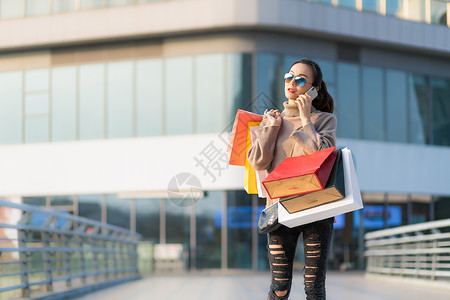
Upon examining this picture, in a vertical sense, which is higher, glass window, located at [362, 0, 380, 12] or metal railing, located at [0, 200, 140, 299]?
glass window, located at [362, 0, 380, 12]

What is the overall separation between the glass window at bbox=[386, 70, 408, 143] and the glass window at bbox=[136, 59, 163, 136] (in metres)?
8.03

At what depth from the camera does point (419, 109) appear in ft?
77.5

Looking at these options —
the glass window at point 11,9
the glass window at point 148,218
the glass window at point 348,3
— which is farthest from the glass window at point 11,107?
the glass window at point 348,3

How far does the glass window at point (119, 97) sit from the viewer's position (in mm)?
22125

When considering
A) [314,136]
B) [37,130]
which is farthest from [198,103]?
[314,136]

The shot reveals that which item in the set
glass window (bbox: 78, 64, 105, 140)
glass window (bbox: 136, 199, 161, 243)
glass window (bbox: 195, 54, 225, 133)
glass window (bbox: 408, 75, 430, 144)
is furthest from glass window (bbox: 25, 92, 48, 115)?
glass window (bbox: 408, 75, 430, 144)

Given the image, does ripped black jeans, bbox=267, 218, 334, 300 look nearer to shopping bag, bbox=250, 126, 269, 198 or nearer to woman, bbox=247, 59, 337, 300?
woman, bbox=247, 59, 337, 300

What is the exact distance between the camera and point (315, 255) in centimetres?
340

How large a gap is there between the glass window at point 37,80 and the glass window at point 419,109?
12.9 meters

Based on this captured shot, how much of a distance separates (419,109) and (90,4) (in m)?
12.2

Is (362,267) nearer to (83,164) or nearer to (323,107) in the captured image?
(83,164)

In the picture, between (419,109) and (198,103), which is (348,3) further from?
(198,103)

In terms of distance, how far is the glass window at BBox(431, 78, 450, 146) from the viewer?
23.9 m

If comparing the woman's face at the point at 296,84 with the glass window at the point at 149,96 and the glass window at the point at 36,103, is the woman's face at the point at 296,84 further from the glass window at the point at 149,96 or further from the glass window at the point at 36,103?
the glass window at the point at 36,103
